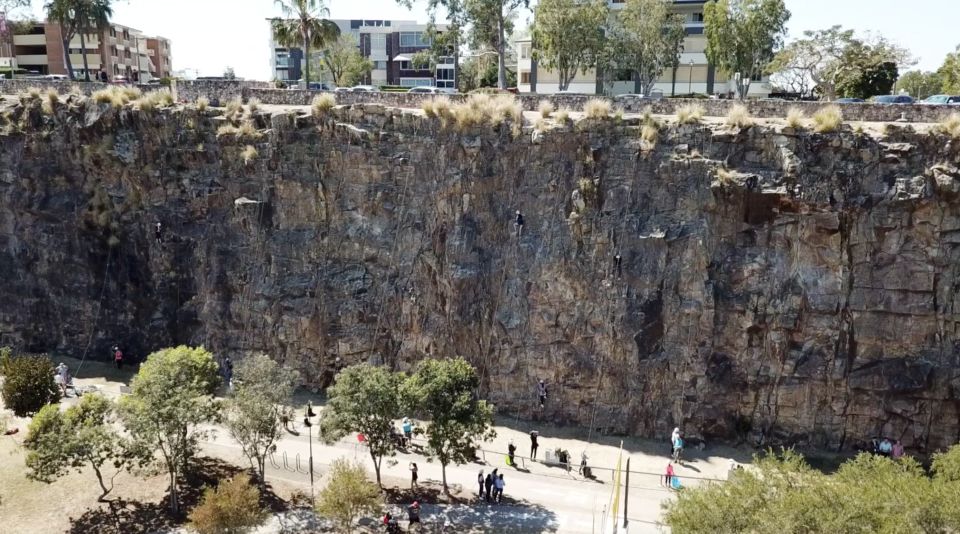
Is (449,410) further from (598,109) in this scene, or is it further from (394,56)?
(394,56)

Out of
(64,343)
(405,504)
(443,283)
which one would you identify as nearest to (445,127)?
(443,283)

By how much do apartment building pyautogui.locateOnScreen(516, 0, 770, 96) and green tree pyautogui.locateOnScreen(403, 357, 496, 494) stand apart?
99.0 ft

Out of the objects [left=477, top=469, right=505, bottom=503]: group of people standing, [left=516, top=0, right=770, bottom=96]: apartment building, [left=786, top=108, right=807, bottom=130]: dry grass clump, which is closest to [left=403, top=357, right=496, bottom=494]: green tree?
[left=477, top=469, right=505, bottom=503]: group of people standing

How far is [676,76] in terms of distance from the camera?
166 feet

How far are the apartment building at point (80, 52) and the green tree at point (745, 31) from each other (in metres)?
49.1

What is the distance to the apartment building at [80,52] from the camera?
67250mm

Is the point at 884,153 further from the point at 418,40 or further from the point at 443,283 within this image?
the point at 418,40

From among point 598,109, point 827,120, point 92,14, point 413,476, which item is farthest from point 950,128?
point 92,14

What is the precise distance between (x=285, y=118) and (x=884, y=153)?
1091 inches

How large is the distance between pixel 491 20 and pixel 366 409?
3062 centimetres

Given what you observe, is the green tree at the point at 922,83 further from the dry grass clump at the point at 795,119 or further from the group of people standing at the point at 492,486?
the group of people standing at the point at 492,486

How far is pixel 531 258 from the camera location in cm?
3344

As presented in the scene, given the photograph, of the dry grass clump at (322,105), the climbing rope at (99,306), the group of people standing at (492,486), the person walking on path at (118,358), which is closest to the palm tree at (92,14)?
the climbing rope at (99,306)

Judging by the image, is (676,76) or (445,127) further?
(676,76)
